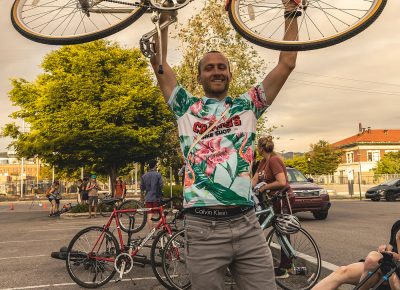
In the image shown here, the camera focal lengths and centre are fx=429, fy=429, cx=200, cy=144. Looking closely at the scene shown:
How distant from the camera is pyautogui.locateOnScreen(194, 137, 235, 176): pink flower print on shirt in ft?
7.64

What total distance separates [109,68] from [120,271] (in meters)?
22.5

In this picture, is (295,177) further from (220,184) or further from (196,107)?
(220,184)

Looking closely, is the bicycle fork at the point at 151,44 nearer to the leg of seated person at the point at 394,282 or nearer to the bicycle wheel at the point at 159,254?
the leg of seated person at the point at 394,282

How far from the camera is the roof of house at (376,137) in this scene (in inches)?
3482

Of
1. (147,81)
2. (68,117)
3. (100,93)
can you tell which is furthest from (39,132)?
(147,81)

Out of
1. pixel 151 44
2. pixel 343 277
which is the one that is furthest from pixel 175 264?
pixel 151 44

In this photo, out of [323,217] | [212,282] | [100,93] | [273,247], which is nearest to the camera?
[212,282]

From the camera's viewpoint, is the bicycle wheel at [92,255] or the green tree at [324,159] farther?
the green tree at [324,159]

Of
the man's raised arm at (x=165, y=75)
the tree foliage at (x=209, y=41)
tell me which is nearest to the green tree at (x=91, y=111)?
the tree foliage at (x=209, y=41)

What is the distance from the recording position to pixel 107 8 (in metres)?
3.99

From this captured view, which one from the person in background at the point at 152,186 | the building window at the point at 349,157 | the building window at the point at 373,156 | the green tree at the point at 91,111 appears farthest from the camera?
the building window at the point at 349,157

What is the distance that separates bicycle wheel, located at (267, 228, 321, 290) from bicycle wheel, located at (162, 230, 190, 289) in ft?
4.06

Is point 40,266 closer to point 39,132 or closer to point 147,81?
point 39,132

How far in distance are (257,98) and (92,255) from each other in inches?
176
